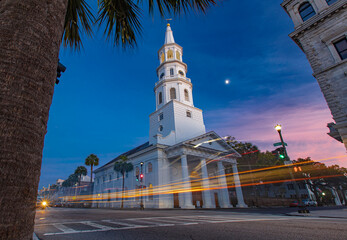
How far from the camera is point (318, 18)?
16.2 metres

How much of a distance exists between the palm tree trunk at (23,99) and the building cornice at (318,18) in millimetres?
21570

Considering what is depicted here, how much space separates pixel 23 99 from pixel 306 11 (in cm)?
2418

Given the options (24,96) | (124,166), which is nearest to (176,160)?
(124,166)

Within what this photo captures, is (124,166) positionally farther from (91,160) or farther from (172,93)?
(91,160)

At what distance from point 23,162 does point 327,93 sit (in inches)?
763

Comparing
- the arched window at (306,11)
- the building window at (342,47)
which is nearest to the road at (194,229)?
the building window at (342,47)

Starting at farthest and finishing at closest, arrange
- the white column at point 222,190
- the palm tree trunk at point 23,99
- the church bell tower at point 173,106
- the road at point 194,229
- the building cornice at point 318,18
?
the church bell tower at point 173,106 < the white column at point 222,190 < the building cornice at point 318,18 < the road at point 194,229 < the palm tree trunk at point 23,99

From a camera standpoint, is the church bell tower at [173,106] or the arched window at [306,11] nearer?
the arched window at [306,11]

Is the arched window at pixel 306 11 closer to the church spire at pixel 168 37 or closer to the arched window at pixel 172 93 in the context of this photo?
the arched window at pixel 172 93

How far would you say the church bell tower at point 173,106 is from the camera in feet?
102

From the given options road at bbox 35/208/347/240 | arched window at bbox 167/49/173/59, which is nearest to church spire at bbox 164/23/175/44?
arched window at bbox 167/49/173/59

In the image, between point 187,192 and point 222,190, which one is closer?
point 187,192

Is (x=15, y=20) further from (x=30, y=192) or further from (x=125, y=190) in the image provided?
(x=125, y=190)

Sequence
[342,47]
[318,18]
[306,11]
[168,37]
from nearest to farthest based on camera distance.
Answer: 1. [342,47]
2. [318,18]
3. [306,11]
4. [168,37]
